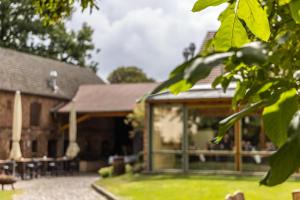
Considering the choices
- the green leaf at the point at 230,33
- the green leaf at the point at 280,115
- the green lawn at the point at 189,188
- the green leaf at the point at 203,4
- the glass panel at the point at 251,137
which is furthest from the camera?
the glass panel at the point at 251,137

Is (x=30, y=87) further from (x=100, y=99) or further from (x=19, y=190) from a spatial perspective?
(x=19, y=190)

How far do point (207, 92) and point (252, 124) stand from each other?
202 cm

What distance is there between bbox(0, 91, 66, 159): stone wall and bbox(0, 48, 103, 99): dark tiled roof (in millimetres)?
404

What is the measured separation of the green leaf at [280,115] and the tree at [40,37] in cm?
4016

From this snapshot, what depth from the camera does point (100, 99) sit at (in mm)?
29047

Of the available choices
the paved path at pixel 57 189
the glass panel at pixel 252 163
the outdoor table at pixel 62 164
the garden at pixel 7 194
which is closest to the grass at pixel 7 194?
the garden at pixel 7 194

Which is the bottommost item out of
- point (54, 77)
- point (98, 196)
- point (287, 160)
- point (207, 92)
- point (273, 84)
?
point (98, 196)

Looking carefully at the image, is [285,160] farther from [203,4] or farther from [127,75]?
[127,75]

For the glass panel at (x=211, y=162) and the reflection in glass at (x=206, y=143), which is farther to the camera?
the reflection in glass at (x=206, y=143)

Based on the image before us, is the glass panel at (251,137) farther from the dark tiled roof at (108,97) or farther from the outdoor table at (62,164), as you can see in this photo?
the outdoor table at (62,164)

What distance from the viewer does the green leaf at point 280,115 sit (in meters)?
0.85

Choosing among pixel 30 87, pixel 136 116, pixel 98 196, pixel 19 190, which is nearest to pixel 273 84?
pixel 98 196

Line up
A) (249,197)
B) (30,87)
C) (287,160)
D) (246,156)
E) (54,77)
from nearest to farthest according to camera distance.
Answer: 1. (287,160)
2. (249,197)
3. (246,156)
4. (30,87)
5. (54,77)

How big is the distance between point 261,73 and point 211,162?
17.9 m
